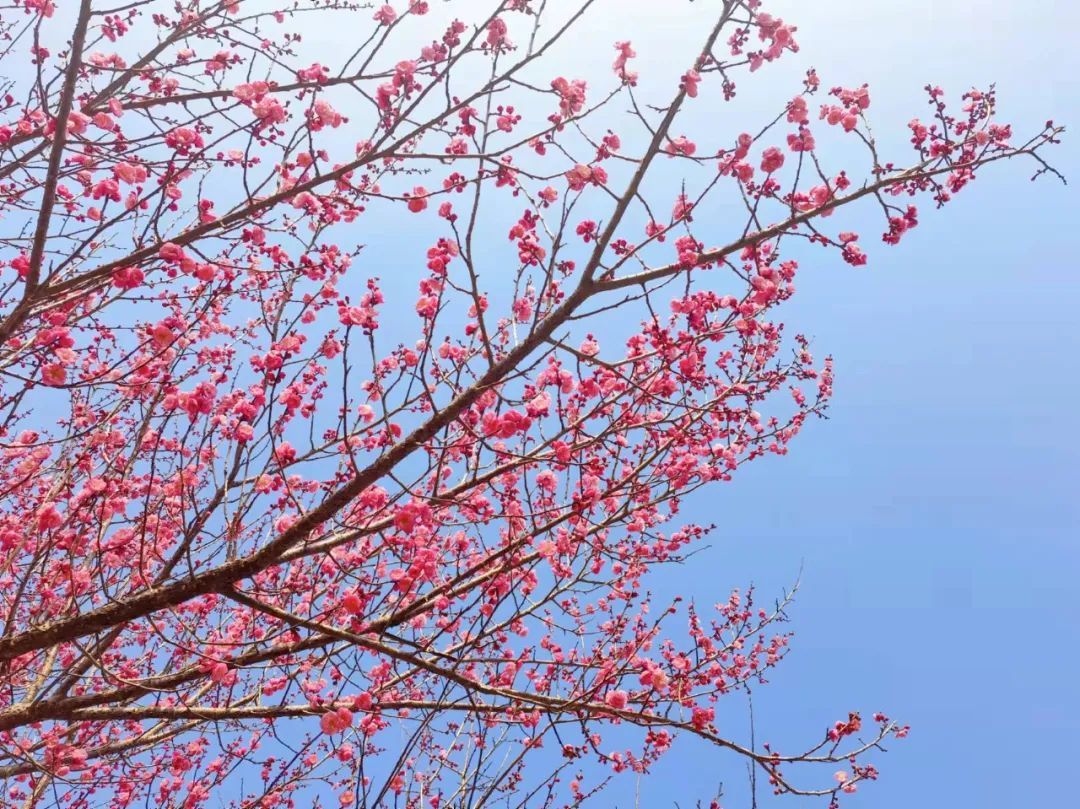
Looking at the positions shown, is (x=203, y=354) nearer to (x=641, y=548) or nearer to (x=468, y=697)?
(x=468, y=697)

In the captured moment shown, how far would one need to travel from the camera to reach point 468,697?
4.50 m

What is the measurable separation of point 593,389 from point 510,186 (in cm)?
160

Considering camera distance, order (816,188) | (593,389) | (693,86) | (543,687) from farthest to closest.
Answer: (543,687) < (593,389) < (816,188) < (693,86)

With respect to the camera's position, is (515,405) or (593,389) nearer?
(515,405)

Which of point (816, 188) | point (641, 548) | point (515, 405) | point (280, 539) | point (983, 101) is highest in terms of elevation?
point (983, 101)

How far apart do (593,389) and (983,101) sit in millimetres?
3010

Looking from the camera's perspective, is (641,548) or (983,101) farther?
(641,548)

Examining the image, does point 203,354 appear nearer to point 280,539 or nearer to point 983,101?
point 280,539

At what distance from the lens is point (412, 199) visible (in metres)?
3.87

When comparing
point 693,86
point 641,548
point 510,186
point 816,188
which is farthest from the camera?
point 641,548

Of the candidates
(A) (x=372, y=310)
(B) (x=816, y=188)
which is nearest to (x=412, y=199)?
Answer: (A) (x=372, y=310)

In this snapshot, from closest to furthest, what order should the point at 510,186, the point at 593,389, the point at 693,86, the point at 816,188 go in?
the point at 693,86
the point at 816,188
the point at 510,186
the point at 593,389

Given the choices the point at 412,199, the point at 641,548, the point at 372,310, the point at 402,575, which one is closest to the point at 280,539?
the point at 402,575

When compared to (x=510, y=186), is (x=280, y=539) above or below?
below
